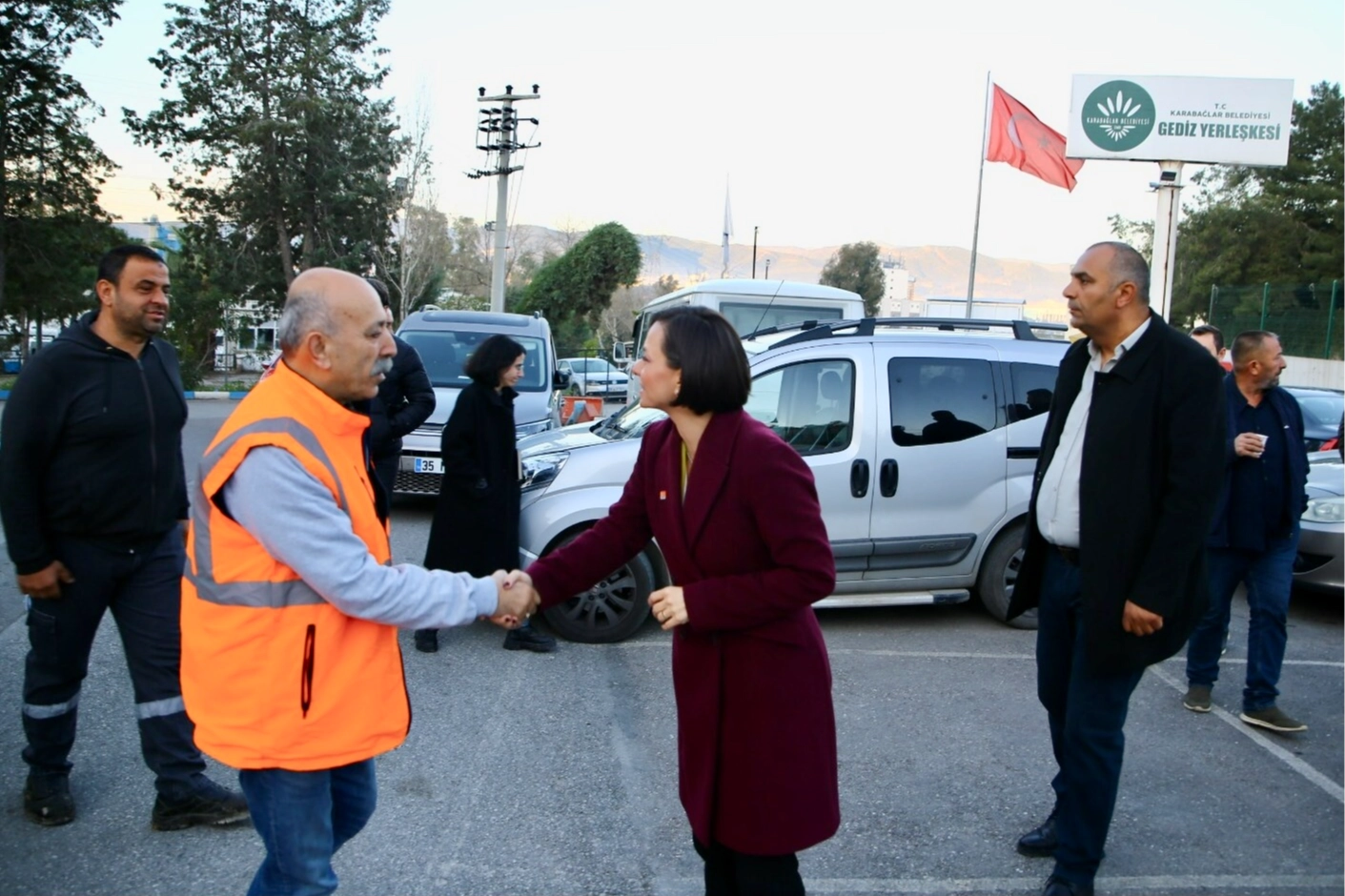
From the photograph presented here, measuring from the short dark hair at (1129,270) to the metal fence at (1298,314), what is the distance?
1015 inches

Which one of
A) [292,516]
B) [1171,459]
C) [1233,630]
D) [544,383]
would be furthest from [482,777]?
[544,383]

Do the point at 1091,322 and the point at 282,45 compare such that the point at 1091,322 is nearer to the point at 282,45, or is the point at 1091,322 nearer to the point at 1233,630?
the point at 1233,630

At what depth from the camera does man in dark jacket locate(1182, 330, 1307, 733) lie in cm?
509

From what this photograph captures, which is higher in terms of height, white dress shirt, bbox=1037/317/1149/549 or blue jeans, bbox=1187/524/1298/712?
white dress shirt, bbox=1037/317/1149/549

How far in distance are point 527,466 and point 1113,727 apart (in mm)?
4258

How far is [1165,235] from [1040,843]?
15.2 metres

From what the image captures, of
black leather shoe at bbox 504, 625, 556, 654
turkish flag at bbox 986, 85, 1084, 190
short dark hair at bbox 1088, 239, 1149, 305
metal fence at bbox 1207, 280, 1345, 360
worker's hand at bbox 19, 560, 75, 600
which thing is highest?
turkish flag at bbox 986, 85, 1084, 190

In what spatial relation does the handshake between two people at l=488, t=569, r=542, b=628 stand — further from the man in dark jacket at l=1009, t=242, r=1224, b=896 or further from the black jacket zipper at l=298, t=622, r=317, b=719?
the man in dark jacket at l=1009, t=242, r=1224, b=896

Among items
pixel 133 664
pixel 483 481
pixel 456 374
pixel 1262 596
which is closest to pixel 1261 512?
pixel 1262 596

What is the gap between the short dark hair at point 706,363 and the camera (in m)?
2.56

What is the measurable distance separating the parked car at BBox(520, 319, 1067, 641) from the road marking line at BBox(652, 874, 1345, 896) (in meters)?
2.83

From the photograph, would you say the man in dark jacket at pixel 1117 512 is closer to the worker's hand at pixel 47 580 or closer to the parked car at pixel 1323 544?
the worker's hand at pixel 47 580

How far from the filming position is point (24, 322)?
39875 millimetres

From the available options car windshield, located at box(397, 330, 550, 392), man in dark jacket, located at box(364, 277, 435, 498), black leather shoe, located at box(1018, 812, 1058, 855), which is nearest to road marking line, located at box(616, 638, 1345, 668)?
man in dark jacket, located at box(364, 277, 435, 498)
